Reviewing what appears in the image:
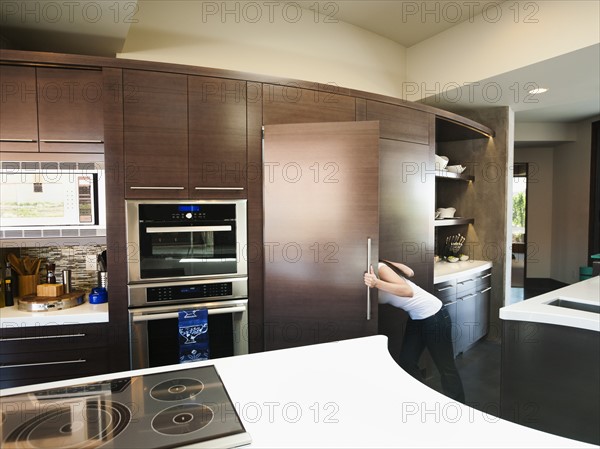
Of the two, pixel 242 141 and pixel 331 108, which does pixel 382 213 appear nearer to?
pixel 331 108

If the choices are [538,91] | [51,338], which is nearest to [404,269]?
[538,91]

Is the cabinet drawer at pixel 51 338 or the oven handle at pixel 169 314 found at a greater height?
the oven handle at pixel 169 314

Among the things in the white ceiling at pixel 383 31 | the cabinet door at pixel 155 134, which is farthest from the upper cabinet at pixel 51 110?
the white ceiling at pixel 383 31

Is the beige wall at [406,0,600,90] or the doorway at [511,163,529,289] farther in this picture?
the doorway at [511,163,529,289]

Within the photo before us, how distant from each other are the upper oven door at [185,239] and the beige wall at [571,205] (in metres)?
6.38

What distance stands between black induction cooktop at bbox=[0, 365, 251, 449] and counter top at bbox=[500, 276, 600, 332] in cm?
161

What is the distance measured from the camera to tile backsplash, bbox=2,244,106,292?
249 cm

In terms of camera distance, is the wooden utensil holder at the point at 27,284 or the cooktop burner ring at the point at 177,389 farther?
the wooden utensil holder at the point at 27,284

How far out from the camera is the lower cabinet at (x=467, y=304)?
3473 millimetres

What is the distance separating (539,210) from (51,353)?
304 inches

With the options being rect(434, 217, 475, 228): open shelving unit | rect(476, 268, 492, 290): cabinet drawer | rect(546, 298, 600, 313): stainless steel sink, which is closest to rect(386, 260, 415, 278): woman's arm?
rect(434, 217, 475, 228): open shelving unit

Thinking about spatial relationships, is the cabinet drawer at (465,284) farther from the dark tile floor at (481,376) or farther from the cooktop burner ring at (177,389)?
the cooktop burner ring at (177,389)

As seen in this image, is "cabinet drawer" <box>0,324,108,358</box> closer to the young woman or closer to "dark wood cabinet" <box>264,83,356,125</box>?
"dark wood cabinet" <box>264,83,356,125</box>

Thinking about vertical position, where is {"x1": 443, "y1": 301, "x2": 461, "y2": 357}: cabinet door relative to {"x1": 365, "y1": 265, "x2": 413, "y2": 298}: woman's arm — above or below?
below
